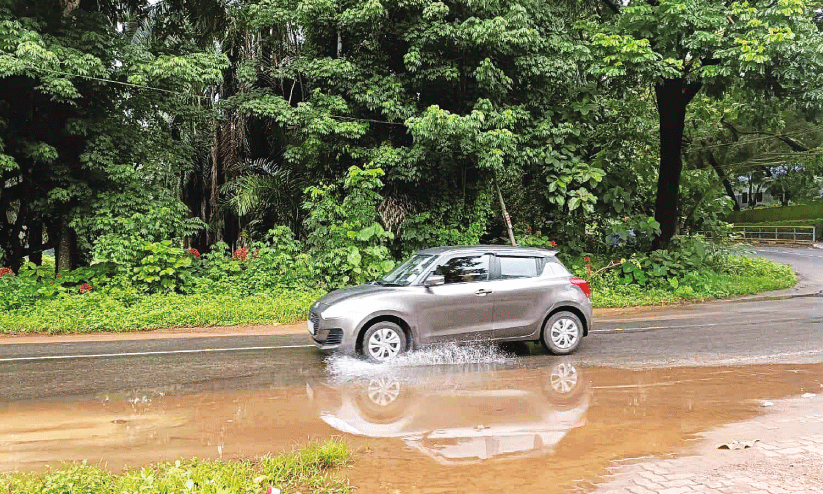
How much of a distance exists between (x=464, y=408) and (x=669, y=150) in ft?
49.1

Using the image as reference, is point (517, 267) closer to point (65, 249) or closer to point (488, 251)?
Result: point (488, 251)

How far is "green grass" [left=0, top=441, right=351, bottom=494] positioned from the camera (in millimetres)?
4074

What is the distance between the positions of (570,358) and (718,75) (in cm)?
860

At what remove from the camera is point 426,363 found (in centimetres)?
863

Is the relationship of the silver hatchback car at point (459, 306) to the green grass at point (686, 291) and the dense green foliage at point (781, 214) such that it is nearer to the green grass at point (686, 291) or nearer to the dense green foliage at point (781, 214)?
the green grass at point (686, 291)

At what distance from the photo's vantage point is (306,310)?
13570mm

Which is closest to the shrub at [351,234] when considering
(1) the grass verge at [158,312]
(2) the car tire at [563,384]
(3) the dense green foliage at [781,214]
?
(1) the grass verge at [158,312]

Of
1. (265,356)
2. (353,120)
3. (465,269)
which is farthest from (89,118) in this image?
(465,269)

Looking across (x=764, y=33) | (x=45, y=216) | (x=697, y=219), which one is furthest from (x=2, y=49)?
(x=697, y=219)

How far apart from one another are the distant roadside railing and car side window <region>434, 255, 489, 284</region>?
3810 centimetres

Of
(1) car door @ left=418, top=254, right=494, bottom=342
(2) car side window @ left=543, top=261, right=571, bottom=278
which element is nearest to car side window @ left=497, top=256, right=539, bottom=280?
(2) car side window @ left=543, top=261, right=571, bottom=278

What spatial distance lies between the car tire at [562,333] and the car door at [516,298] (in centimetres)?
21

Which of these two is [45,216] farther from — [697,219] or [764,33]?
[697,219]

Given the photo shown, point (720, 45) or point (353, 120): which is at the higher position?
point (720, 45)
